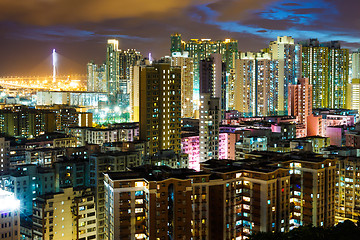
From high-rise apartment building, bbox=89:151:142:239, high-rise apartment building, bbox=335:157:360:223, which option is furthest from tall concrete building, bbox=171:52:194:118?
high-rise apartment building, bbox=335:157:360:223

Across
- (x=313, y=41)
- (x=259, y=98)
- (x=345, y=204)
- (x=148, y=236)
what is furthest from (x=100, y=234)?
(x=313, y=41)

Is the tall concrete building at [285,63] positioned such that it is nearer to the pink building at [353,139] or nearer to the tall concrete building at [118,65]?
the pink building at [353,139]

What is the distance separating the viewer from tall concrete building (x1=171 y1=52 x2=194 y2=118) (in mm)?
30891

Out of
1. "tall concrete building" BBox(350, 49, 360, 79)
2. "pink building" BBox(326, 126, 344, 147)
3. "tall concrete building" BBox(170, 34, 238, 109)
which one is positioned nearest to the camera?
"pink building" BBox(326, 126, 344, 147)

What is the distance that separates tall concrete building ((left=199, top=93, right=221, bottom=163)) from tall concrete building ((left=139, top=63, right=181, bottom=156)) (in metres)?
0.90

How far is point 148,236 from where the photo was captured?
970 centimetres

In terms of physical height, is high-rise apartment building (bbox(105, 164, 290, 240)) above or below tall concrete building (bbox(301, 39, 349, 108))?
below

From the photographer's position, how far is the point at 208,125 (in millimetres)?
17531

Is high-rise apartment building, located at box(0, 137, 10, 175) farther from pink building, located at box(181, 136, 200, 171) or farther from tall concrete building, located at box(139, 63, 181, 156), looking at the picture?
pink building, located at box(181, 136, 200, 171)

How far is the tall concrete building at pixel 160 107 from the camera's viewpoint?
16.9m

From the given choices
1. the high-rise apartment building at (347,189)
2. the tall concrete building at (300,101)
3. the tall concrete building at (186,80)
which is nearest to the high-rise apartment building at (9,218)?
the high-rise apartment building at (347,189)

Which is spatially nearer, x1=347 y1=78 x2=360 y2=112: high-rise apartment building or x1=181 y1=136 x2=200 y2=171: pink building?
x1=181 y1=136 x2=200 y2=171: pink building

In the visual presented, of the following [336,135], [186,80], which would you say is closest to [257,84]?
[186,80]

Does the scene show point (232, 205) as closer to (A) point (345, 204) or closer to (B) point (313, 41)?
(A) point (345, 204)
